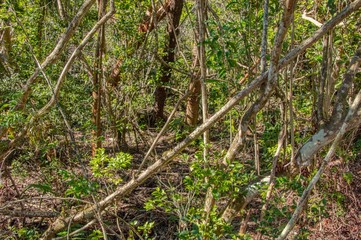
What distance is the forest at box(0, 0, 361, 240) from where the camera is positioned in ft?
10.6

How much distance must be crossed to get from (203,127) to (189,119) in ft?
13.7

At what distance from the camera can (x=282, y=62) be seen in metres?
2.85

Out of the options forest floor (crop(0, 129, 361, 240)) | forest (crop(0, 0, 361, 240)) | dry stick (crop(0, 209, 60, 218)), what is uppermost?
forest (crop(0, 0, 361, 240))

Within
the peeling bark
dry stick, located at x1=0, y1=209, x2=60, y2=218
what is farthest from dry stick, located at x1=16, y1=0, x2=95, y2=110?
the peeling bark

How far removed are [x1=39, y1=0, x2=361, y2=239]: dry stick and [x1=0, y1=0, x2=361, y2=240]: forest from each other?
1 cm

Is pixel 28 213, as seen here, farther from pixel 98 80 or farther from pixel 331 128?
pixel 331 128

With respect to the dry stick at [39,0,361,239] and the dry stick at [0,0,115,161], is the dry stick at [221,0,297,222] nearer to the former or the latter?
the dry stick at [39,0,361,239]

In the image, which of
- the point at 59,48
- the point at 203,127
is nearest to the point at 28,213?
the point at 59,48

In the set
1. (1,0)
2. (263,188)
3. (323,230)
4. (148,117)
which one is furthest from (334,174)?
(1,0)

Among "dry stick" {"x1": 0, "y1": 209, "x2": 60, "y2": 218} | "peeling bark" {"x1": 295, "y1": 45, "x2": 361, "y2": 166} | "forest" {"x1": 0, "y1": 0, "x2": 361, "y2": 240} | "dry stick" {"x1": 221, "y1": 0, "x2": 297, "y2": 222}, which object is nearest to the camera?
"dry stick" {"x1": 221, "y1": 0, "x2": 297, "y2": 222}

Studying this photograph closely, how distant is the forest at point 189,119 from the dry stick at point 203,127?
0.04ft

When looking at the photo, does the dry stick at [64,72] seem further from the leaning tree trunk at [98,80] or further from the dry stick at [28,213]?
the leaning tree trunk at [98,80]

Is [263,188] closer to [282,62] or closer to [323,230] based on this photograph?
[282,62]

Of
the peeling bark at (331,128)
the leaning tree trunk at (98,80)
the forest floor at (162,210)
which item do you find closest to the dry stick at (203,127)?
the peeling bark at (331,128)
